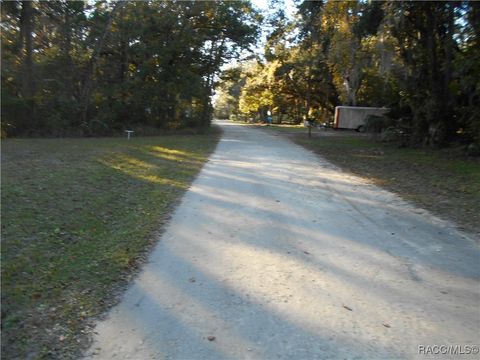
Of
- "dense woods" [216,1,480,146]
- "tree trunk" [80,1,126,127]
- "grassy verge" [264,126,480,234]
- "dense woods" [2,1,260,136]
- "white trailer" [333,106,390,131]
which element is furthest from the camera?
"white trailer" [333,106,390,131]

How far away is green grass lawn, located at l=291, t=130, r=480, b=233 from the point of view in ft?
27.5

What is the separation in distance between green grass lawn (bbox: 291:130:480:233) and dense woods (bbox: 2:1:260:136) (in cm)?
1348

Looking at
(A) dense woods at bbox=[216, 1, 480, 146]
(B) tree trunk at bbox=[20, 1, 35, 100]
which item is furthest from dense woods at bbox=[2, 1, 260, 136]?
(A) dense woods at bbox=[216, 1, 480, 146]

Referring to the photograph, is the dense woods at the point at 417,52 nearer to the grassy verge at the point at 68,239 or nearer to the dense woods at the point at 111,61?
the dense woods at the point at 111,61

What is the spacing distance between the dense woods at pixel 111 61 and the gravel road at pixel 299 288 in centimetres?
2049

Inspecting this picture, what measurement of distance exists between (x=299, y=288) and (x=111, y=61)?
2666cm

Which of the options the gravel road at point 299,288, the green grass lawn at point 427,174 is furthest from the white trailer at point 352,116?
the gravel road at point 299,288

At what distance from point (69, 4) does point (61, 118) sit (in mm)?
6143

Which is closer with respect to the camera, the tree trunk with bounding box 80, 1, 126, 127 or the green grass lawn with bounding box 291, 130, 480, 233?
the green grass lawn with bounding box 291, 130, 480, 233

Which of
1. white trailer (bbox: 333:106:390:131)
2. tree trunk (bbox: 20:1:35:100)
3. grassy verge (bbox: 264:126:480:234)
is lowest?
grassy verge (bbox: 264:126:480:234)

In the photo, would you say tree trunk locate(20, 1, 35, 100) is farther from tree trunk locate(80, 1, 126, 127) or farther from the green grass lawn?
the green grass lawn

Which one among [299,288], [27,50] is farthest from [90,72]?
[299,288]

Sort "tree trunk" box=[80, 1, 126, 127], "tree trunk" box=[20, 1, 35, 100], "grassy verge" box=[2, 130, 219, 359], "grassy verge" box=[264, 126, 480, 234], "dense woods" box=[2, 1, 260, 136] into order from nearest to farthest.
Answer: "grassy verge" box=[2, 130, 219, 359] → "grassy verge" box=[264, 126, 480, 234] → "tree trunk" box=[20, 1, 35, 100] → "dense woods" box=[2, 1, 260, 136] → "tree trunk" box=[80, 1, 126, 127]

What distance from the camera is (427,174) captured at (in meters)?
12.5
